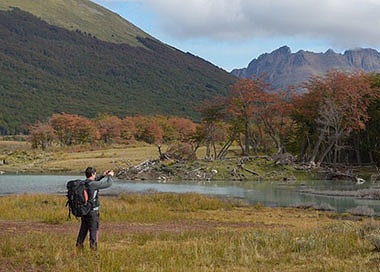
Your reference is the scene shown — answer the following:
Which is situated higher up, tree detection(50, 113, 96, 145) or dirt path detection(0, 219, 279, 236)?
tree detection(50, 113, 96, 145)

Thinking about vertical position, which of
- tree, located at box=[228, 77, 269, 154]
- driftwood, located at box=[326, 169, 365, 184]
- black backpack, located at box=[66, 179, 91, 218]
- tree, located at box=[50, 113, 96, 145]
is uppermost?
tree, located at box=[228, 77, 269, 154]

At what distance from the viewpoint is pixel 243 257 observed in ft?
42.4

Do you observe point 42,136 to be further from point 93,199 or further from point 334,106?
point 93,199

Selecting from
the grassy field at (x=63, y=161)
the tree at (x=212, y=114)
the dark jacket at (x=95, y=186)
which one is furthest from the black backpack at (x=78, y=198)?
the tree at (x=212, y=114)

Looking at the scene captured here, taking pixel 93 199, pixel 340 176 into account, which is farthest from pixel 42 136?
pixel 93 199

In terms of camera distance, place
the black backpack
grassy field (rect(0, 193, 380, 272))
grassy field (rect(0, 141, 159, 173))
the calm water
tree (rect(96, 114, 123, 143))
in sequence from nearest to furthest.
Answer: grassy field (rect(0, 193, 380, 272)) < the black backpack < the calm water < grassy field (rect(0, 141, 159, 173)) < tree (rect(96, 114, 123, 143))

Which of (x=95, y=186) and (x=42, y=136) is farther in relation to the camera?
(x=42, y=136)

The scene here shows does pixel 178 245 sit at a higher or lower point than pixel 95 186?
lower

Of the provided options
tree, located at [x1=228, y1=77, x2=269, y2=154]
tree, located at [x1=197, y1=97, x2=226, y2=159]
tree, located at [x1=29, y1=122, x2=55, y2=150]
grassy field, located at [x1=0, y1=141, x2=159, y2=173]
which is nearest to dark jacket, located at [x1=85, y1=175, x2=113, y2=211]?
grassy field, located at [x1=0, y1=141, x2=159, y2=173]

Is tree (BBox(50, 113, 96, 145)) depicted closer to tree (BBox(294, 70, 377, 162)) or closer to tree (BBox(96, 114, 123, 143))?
tree (BBox(96, 114, 123, 143))

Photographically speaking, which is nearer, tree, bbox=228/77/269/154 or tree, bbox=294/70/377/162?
tree, bbox=294/70/377/162

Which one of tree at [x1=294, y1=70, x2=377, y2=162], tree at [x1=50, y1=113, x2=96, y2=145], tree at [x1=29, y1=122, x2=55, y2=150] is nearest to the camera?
tree at [x1=294, y1=70, x2=377, y2=162]

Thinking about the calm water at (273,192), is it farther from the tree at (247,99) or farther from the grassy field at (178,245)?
the tree at (247,99)

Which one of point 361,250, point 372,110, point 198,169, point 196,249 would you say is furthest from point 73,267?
point 372,110
